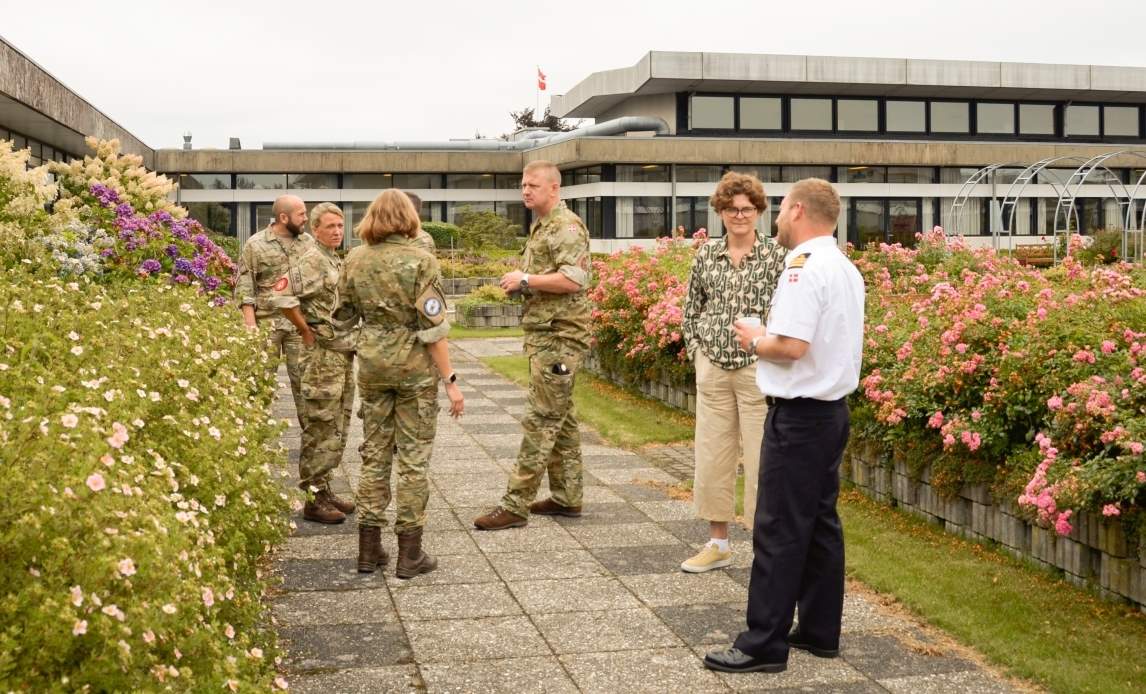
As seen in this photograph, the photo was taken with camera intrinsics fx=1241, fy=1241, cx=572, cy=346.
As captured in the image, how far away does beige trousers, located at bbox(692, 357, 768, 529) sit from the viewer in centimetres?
627

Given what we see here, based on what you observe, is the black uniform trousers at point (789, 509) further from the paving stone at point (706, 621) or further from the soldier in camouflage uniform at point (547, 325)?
the soldier in camouflage uniform at point (547, 325)

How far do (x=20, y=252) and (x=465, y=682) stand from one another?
6.47m

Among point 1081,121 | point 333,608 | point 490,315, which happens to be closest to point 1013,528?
point 333,608

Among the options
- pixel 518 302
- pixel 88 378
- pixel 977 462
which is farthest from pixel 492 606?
pixel 518 302

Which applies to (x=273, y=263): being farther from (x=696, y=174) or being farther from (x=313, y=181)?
(x=313, y=181)

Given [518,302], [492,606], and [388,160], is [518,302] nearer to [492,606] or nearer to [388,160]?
[492,606]

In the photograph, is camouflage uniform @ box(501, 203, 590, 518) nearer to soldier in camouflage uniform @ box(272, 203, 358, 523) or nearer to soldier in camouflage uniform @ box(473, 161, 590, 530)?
soldier in camouflage uniform @ box(473, 161, 590, 530)

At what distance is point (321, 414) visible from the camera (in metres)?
A: 7.48

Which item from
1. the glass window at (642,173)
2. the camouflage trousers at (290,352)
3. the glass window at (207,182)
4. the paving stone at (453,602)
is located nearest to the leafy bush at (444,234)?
the glass window at (642,173)

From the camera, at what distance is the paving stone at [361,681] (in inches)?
182

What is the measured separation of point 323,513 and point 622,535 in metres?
1.77

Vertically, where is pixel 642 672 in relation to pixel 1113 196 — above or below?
below

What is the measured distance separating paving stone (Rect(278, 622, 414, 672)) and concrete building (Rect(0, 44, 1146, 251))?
141 feet

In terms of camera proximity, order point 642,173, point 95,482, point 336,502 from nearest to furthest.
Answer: point 95,482, point 336,502, point 642,173
